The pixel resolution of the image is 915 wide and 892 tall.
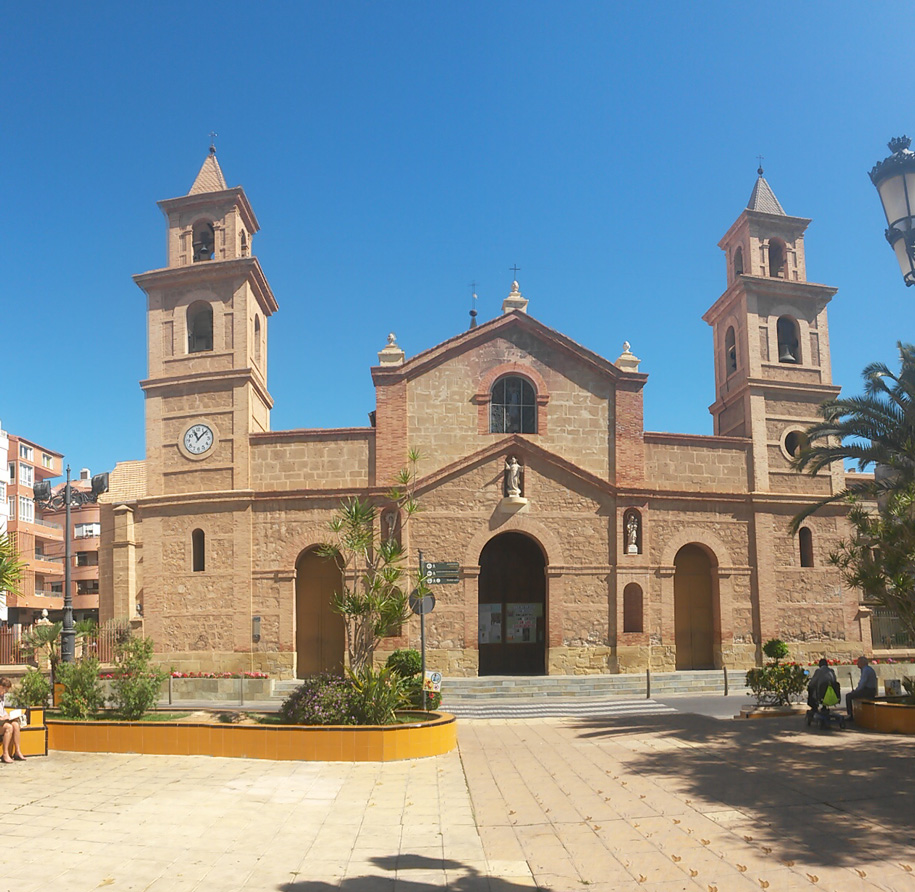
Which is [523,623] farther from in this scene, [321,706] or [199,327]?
[321,706]

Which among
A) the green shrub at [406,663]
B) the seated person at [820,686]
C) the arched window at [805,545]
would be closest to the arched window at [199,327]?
the green shrub at [406,663]

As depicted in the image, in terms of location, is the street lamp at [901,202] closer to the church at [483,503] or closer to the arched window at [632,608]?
the church at [483,503]

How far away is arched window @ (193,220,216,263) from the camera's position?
29938 millimetres

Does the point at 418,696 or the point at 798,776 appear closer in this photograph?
the point at 798,776

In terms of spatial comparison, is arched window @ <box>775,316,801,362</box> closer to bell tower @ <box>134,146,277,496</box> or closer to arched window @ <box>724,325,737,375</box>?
arched window @ <box>724,325,737,375</box>

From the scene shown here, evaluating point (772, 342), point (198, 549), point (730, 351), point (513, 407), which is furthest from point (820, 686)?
point (198, 549)

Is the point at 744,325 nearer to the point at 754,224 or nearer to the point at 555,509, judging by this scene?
the point at 754,224

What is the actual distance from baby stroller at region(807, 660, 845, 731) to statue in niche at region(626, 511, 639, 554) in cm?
1143

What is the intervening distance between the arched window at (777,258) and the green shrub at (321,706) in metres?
23.5

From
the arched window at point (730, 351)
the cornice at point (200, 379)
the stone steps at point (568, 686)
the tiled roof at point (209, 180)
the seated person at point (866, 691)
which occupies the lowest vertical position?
the stone steps at point (568, 686)

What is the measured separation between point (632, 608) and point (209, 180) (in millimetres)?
20206

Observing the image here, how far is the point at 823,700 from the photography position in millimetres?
16688

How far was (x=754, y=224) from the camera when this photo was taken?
1243 inches

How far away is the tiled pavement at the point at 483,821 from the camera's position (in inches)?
324
